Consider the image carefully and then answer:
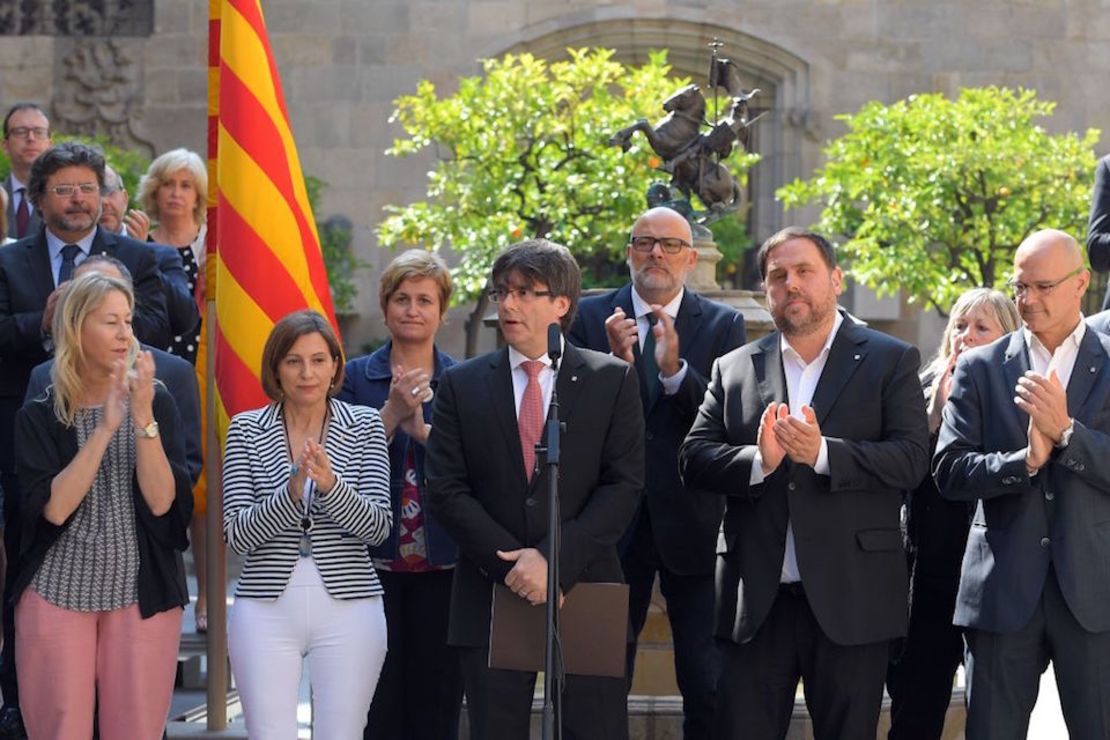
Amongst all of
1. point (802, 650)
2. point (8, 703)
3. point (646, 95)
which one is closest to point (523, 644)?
point (802, 650)

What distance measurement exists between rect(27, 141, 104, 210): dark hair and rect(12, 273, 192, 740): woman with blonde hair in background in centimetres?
103

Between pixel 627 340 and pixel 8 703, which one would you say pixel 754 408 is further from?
pixel 8 703

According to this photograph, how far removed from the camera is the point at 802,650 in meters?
6.35

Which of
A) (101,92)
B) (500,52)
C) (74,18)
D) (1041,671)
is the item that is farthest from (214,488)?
(74,18)

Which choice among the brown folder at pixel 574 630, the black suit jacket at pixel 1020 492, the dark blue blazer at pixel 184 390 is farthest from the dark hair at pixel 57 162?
the black suit jacket at pixel 1020 492

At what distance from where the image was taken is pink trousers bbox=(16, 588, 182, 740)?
6508 millimetres

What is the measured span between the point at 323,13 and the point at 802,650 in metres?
16.0

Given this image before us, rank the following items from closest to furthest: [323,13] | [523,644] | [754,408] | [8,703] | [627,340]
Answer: [523,644], [754,408], [627,340], [8,703], [323,13]

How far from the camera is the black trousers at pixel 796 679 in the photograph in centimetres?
627

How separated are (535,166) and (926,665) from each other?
38.0 ft

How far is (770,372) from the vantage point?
6.54 meters

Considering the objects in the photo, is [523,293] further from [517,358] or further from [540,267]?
[517,358]

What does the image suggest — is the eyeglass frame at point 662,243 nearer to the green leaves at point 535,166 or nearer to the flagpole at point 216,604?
the flagpole at point 216,604

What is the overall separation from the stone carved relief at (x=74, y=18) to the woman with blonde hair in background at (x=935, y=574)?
15837mm
